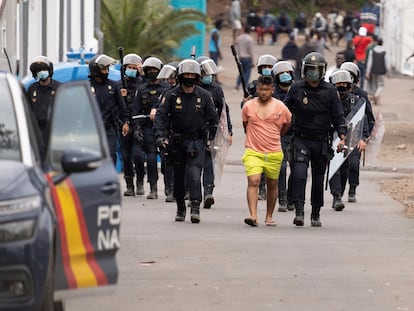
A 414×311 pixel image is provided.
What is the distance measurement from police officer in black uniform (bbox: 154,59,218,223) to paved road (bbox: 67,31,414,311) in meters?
0.59

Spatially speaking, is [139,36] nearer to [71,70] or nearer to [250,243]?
[71,70]

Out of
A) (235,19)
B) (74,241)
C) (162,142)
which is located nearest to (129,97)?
(162,142)

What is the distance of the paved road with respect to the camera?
35.5 ft

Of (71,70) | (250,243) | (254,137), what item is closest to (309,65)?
(254,137)

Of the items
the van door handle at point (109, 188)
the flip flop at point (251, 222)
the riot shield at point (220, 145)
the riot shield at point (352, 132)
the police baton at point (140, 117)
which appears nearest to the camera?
the van door handle at point (109, 188)

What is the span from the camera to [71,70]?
861 inches

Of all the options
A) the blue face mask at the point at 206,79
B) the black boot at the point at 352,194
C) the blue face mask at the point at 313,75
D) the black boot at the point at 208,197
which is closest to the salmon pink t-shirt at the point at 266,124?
the blue face mask at the point at 313,75

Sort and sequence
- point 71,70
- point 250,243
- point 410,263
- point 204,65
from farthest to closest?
1. point 71,70
2. point 204,65
3. point 250,243
4. point 410,263

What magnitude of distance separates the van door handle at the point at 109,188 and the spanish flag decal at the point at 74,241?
223 millimetres

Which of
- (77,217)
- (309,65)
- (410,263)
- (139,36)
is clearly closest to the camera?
(77,217)

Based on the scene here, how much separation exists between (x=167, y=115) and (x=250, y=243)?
7.11 feet

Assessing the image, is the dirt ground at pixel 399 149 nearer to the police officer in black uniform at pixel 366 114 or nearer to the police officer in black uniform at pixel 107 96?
the police officer in black uniform at pixel 366 114

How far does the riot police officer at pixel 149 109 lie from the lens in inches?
747

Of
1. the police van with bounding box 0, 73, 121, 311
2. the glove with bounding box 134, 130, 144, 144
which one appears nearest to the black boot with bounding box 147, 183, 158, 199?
the glove with bounding box 134, 130, 144, 144
